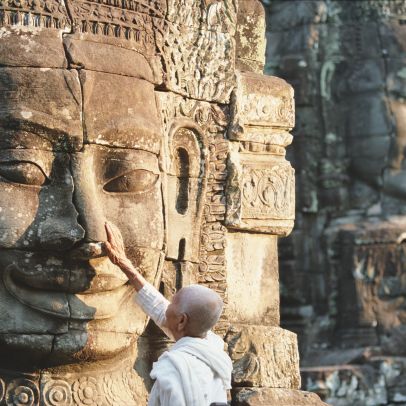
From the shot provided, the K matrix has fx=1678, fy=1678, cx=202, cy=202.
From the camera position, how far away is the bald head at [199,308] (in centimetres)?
784

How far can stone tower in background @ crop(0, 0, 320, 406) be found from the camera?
8406 mm

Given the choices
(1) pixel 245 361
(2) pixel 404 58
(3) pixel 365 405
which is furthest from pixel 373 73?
(1) pixel 245 361

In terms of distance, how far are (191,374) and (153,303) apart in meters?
0.87

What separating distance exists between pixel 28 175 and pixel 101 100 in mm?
563

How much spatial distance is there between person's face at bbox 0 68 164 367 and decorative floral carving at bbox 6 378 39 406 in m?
0.15

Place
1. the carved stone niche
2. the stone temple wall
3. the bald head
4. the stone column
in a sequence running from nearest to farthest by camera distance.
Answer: the bald head
the stone column
the carved stone niche
the stone temple wall

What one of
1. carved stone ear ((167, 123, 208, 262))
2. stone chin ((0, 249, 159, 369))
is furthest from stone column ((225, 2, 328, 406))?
stone chin ((0, 249, 159, 369))

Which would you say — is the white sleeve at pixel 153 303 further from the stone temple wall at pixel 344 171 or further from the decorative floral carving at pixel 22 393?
the stone temple wall at pixel 344 171

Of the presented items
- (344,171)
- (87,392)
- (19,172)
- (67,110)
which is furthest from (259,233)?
(344,171)

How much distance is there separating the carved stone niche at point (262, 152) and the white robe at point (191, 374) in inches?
68.8

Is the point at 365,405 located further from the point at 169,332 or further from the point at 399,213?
the point at 169,332

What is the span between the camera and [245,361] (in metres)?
9.47

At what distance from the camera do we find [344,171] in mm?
21656

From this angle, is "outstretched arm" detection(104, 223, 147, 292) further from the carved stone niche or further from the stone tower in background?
the carved stone niche
